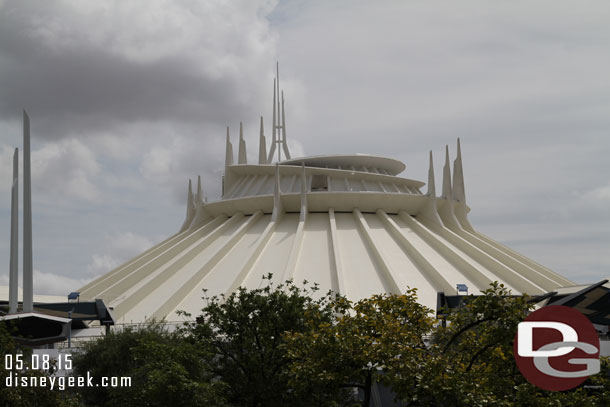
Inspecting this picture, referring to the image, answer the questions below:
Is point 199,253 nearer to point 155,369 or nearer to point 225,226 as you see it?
point 225,226

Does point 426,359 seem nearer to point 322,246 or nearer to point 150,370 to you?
point 150,370

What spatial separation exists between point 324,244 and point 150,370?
16634 mm

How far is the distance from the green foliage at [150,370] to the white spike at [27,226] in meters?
2.90

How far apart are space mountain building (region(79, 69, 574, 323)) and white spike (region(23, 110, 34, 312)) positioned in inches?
223

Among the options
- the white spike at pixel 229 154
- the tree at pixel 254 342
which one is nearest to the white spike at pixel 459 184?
the white spike at pixel 229 154

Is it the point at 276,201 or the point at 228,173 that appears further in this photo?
the point at 228,173

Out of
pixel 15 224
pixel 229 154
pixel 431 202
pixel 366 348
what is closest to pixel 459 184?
pixel 431 202

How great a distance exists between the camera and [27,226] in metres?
23.6

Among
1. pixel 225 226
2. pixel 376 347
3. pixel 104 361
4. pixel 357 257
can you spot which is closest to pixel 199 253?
pixel 225 226

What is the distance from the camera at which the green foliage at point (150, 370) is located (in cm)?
1741

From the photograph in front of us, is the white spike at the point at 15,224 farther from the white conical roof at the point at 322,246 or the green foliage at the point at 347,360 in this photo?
the green foliage at the point at 347,360

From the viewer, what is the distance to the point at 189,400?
57.1 feet

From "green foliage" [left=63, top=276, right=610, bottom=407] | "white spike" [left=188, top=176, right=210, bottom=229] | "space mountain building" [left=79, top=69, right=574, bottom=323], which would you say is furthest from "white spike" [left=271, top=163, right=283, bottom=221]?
"green foliage" [left=63, top=276, right=610, bottom=407]

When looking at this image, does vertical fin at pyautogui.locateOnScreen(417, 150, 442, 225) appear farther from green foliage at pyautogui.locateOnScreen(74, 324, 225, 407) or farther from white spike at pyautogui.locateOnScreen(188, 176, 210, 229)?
green foliage at pyautogui.locateOnScreen(74, 324, 225, 407)
